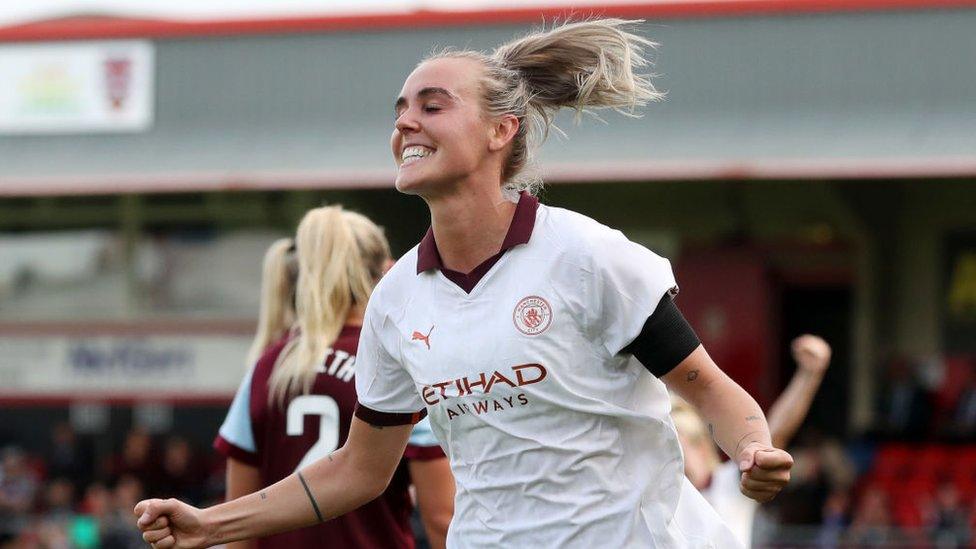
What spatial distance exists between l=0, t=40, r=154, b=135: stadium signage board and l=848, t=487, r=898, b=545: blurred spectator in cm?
732

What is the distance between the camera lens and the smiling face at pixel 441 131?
3.12m

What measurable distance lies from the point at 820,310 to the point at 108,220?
27.6 feet

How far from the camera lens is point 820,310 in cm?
1908

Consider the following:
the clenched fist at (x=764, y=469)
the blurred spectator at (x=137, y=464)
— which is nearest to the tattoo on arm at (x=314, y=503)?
the clenched fist at (x=764, y=469)

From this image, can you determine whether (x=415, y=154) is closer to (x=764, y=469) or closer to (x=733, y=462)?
(x=764, y=469)

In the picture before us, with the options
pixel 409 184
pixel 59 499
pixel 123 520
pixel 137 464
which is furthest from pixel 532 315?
pixel 137 464

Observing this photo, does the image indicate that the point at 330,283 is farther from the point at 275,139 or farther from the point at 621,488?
the point at 275,139

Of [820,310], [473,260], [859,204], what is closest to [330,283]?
[473,260]

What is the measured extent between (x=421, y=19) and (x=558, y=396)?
11.4 meters

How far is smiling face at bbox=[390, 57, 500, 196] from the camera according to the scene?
3.12 meters

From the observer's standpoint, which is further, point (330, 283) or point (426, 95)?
point (330, 283)

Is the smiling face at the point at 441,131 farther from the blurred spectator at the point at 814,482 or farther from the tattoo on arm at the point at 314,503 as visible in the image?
the blurred spectator at the point at 814,482

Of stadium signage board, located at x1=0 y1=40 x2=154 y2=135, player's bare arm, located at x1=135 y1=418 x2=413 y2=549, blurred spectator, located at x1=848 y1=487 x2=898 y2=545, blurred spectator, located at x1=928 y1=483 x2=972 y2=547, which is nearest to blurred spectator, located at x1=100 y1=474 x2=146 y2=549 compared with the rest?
stadium signage board, located at x1=0 y1=40 x2=154 y2=135

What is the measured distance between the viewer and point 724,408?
2982 mm
